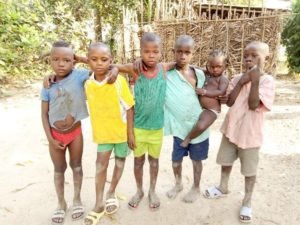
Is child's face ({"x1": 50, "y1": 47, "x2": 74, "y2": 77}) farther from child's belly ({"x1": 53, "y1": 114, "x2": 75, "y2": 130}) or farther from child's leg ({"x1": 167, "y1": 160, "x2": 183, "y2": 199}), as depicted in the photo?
child's leg ({"x1": 167, "y1": 160, "x2": 183, "y2": 199})

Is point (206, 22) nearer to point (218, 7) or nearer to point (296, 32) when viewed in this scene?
point (218, 7)

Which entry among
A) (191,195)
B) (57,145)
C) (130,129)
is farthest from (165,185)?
(57,145)

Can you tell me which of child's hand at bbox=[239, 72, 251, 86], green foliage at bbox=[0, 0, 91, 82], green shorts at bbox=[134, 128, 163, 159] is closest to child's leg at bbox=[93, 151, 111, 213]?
green shorts at bbox=[134, 128, 163, 159]

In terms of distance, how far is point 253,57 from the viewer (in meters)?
2.74

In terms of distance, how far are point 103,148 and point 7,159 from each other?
202 centimetres

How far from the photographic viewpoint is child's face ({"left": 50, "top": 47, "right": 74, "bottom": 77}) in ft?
9.00

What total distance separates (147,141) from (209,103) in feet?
1.99

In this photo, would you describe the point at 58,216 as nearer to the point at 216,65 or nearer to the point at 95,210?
the point at 95,210

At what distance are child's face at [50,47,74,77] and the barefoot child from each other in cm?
81

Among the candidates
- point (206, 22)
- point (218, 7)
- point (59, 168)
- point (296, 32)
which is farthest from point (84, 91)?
point (296, 32)

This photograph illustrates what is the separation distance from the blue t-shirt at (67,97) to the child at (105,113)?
0.34ft

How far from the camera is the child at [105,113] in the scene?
2705mm

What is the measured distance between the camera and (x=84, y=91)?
2.90 m

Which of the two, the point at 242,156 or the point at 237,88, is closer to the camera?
the point at 237,88
